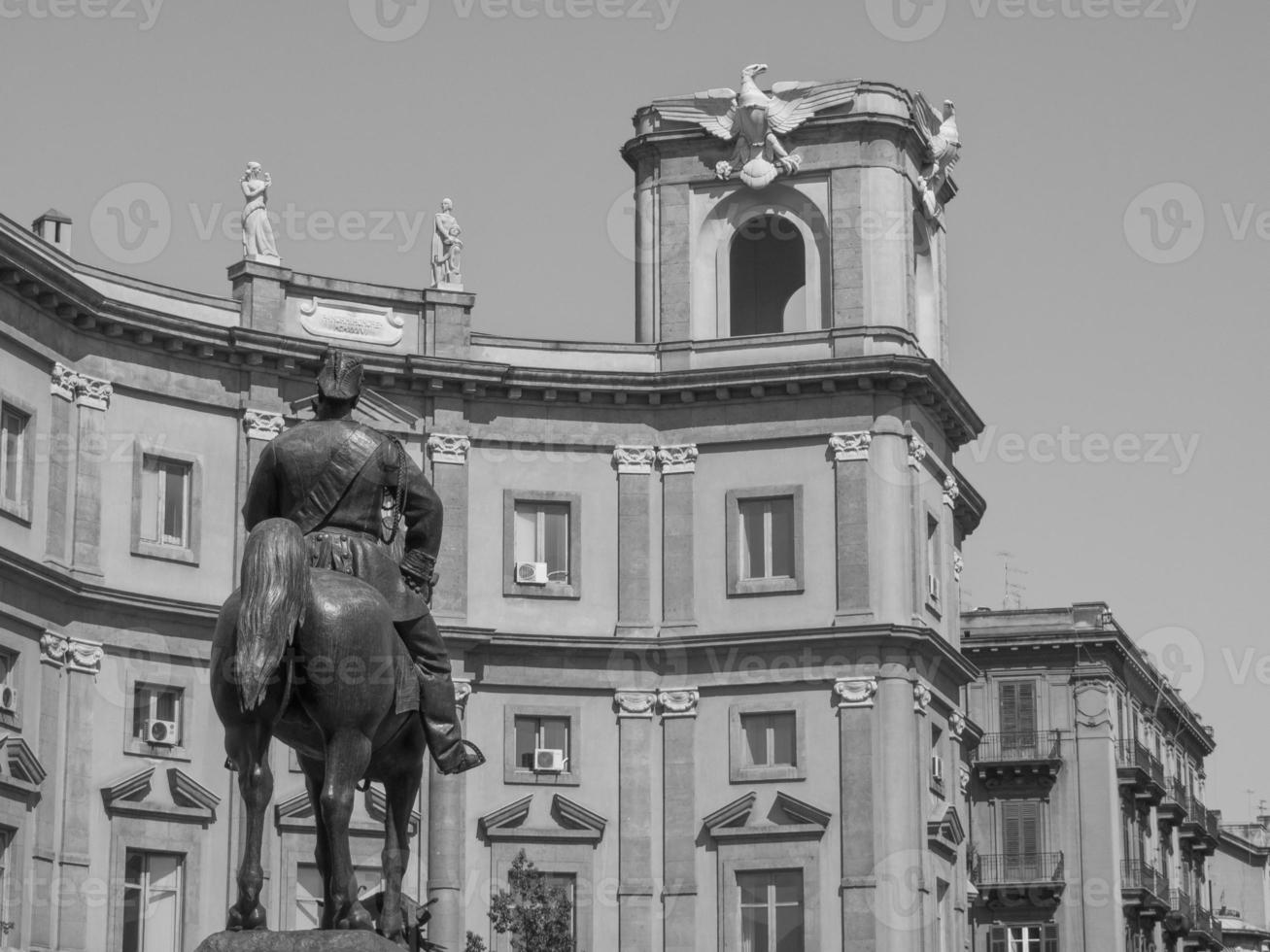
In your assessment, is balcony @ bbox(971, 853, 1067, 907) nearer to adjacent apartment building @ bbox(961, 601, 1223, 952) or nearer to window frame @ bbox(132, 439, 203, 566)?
adjacent apartment building @ bbox(961, 601, 1223, 952)

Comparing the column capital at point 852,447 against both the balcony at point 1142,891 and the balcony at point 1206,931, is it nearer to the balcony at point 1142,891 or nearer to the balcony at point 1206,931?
the balcony at point 1142,891

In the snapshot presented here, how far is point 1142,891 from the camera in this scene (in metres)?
84.5

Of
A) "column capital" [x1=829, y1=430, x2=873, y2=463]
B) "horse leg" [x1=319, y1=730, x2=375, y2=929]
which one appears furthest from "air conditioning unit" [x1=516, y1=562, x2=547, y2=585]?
"horse leg" [x1=319, y1=730, x2=375, y2=929]

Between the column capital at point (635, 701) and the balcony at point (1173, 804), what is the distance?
40093 millimetres

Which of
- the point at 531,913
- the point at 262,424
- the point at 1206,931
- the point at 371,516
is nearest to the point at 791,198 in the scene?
the point at 262,424

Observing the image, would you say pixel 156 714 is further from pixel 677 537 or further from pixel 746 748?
pixel 746 748

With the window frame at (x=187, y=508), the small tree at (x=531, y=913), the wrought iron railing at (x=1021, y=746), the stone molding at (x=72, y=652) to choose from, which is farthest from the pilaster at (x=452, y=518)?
the wrought iron railing at (x=1021, y=746)

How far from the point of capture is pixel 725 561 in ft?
181

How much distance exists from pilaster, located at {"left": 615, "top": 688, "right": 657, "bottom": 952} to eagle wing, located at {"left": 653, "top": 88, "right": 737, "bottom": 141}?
11.6 m

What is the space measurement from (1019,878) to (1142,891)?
3.94 metres

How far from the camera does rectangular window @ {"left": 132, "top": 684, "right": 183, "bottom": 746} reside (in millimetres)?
50156

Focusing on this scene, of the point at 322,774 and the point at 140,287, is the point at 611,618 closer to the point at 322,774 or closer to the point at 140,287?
the point at 140,287

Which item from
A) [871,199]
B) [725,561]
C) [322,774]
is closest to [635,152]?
[871,199]

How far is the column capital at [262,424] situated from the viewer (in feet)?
173
